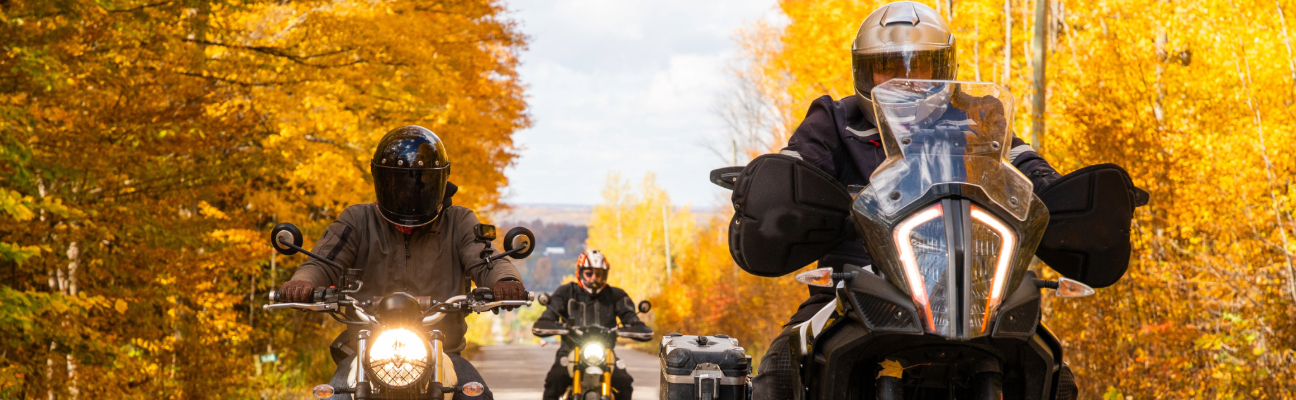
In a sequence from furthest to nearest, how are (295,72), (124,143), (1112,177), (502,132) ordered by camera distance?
(502,132) → (295,72) → (124,143) → (1112,177)

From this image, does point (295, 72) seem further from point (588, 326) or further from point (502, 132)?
point (502, 132)

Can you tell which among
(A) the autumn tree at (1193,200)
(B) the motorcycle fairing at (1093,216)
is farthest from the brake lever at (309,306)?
(A) the autumn tree at (1193,200)

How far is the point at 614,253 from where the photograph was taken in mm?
77750

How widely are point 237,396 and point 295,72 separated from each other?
4.30 meters

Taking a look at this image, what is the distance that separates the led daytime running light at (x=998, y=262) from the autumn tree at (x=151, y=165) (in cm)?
672

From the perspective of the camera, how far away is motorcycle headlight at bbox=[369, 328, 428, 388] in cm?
441

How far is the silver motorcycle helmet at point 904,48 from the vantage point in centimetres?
377

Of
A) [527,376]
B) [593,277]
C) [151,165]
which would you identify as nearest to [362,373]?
[151,165]

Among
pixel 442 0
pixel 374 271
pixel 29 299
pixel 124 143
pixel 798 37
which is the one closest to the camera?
pixel 374 271

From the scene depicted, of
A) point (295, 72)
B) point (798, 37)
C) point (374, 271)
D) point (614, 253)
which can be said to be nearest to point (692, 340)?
point (374, 271)

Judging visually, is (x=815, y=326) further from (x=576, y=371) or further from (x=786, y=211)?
(x=576, y=371)

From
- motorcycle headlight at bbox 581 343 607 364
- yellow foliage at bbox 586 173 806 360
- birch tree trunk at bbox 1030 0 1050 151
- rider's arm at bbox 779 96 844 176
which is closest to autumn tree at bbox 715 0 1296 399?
birch tree trunk at bbox 1030 0 1050 151

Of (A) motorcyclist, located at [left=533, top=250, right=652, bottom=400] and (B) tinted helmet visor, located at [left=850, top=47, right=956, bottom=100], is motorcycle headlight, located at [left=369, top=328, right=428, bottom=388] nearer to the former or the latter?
(B) tinted helmet visor, located at [left=850, top=47, right=956, bottom=100]

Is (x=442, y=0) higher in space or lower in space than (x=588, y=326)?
higher
